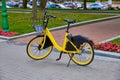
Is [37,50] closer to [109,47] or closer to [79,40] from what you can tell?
[79,40]

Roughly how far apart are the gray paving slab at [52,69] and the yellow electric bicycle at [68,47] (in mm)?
159

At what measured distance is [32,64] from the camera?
26.0 feet

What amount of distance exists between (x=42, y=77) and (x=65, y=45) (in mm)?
1303

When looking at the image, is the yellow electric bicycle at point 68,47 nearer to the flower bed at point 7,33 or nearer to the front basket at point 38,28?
the front basket at point 38,28

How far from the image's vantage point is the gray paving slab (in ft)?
22.3

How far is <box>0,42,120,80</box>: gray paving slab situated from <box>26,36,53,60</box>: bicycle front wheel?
0.45 ft

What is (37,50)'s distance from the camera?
27.5 feet

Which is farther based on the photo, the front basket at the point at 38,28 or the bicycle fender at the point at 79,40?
the front basket at the point at 38,28

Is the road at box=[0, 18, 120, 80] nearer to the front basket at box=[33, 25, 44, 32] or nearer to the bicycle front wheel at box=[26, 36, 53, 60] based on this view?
the bicycle front wheel at box=[26, 36, 53, 60]

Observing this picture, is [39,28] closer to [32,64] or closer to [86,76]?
[32,64]

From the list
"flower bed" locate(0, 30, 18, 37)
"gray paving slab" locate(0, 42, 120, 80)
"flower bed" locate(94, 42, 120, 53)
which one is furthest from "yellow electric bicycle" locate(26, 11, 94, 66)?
"flower bed" locate(0, 30, 18, 37)

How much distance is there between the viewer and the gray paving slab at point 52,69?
6789mm

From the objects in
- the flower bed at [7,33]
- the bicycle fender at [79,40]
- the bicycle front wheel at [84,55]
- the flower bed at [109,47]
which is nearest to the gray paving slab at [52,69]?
the bicycle front wheel at [84,55]

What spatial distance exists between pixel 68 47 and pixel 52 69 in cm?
69
